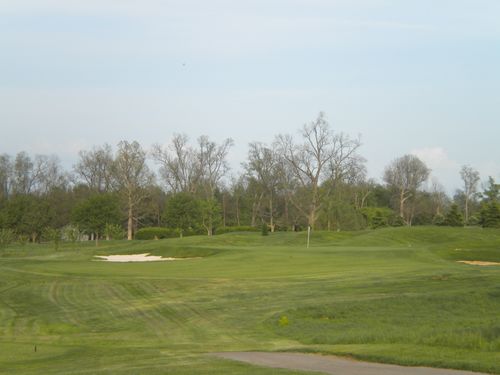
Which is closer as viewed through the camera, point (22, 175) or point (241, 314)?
point (241, 314)

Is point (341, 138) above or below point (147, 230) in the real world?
above

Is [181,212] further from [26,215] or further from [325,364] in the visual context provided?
[325,364]

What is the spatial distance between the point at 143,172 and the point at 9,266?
6201 centimetres

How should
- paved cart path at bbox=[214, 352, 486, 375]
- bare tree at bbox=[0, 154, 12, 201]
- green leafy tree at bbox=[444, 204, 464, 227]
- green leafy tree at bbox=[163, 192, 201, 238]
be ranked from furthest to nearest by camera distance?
bare tree at bbox=[0, 154, 12, 201] < green leafy tree at bbox=[163, 192, 201, 238] < green leafy tree at bbox=[444, 204, 464, 227] < paved cart path at bbox=[214, 352, 486, 375]

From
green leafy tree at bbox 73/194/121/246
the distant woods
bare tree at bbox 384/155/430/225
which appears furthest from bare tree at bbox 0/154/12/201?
bare tree at bbox 384/155/430/225

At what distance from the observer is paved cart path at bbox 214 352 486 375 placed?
39.3 feet

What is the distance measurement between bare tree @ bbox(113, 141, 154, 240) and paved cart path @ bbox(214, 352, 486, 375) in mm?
82584

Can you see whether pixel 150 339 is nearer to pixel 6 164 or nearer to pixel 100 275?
pixel 100 275

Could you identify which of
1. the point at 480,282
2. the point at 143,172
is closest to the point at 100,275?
the point at 480,282

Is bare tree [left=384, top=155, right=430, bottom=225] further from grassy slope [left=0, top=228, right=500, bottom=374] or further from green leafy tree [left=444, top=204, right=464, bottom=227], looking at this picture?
grassy slope [left=0, top=228, right=500, bottom=374]

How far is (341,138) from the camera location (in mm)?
92688

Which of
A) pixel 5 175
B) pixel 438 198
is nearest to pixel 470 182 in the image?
pixel 438 198

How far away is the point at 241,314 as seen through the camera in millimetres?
22484

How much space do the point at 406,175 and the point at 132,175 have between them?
49.2m
